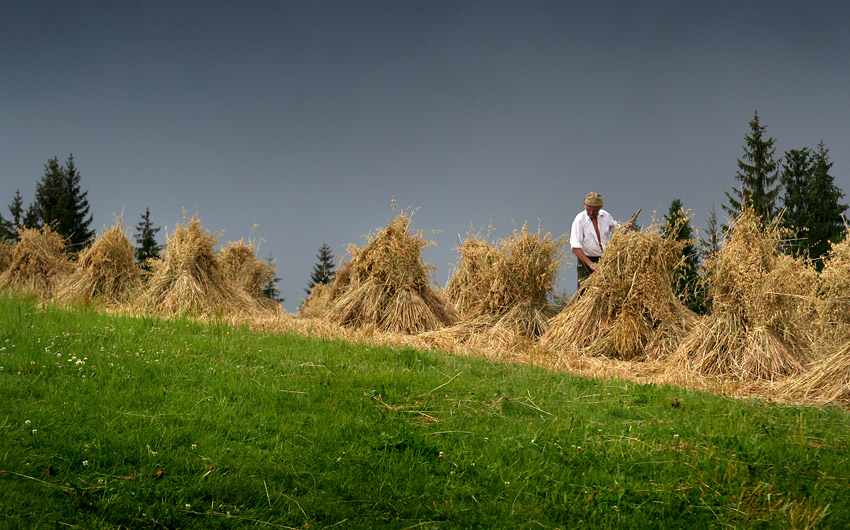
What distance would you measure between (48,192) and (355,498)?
56682 mm

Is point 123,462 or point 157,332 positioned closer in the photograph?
point 123,462

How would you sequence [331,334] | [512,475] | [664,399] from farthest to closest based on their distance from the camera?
[331,334], [664,399], [512,475]

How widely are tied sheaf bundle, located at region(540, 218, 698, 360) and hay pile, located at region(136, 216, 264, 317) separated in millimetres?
5975

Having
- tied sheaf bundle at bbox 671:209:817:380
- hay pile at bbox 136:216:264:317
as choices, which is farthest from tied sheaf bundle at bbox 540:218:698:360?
hay pile at bbox 136:216:264:317

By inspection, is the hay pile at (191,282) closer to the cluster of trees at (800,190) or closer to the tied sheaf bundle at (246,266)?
the tied sheaf bundle at (246,266)

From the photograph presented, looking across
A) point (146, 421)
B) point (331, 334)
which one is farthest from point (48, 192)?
point (146, 421)

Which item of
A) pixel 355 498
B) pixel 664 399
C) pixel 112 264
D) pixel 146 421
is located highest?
pixel 112 264

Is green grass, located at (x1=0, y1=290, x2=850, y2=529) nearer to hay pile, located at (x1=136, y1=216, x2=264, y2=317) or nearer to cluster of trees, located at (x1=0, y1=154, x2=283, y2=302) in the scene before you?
hay pile, located at (x1=136, y1=216, x2=264, y2=317)

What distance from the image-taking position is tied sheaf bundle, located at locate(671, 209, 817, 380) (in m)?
8.42

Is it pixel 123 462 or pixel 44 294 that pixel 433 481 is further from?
pixel 44 294

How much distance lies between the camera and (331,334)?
31.2 ft

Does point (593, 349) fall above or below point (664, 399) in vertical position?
above

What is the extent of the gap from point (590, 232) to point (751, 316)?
3409mm

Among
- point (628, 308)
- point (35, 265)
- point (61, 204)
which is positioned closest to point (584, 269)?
point (628, 308)
